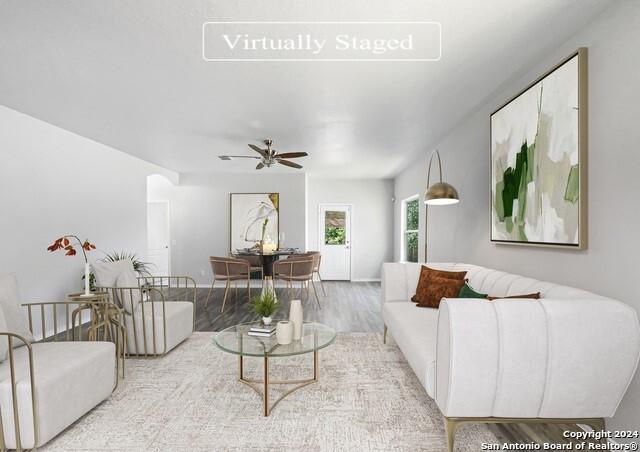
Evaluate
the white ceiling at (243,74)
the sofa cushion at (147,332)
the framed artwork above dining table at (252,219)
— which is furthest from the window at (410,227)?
the sofa cushion at (147,332)

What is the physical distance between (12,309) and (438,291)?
10.5 ft

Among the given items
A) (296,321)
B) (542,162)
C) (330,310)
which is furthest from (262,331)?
(330,310)

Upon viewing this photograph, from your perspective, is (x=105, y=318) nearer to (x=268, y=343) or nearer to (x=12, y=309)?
(x=12, y=309)

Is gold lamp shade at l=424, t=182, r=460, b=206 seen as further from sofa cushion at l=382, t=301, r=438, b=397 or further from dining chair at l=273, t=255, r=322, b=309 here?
dining chair at l=273, t=255, r=322, b=309

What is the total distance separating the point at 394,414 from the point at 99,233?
4.72 meters

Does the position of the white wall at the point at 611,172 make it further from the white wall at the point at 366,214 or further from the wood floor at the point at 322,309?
the white wall at the point at 366,214

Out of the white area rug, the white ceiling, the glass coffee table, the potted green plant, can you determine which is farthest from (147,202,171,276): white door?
the potted green plant

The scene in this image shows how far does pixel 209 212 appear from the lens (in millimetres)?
7645

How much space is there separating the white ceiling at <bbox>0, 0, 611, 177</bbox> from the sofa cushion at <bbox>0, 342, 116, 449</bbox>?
2012 millimetres

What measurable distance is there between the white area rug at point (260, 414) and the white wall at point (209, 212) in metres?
4.61

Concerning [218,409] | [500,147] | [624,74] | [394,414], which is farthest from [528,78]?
[218,409]

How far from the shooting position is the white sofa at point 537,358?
5.42ft

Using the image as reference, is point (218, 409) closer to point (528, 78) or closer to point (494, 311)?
point (494, 311)

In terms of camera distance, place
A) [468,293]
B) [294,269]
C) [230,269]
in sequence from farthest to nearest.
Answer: [294,269] < [230,269] < [468,293]
